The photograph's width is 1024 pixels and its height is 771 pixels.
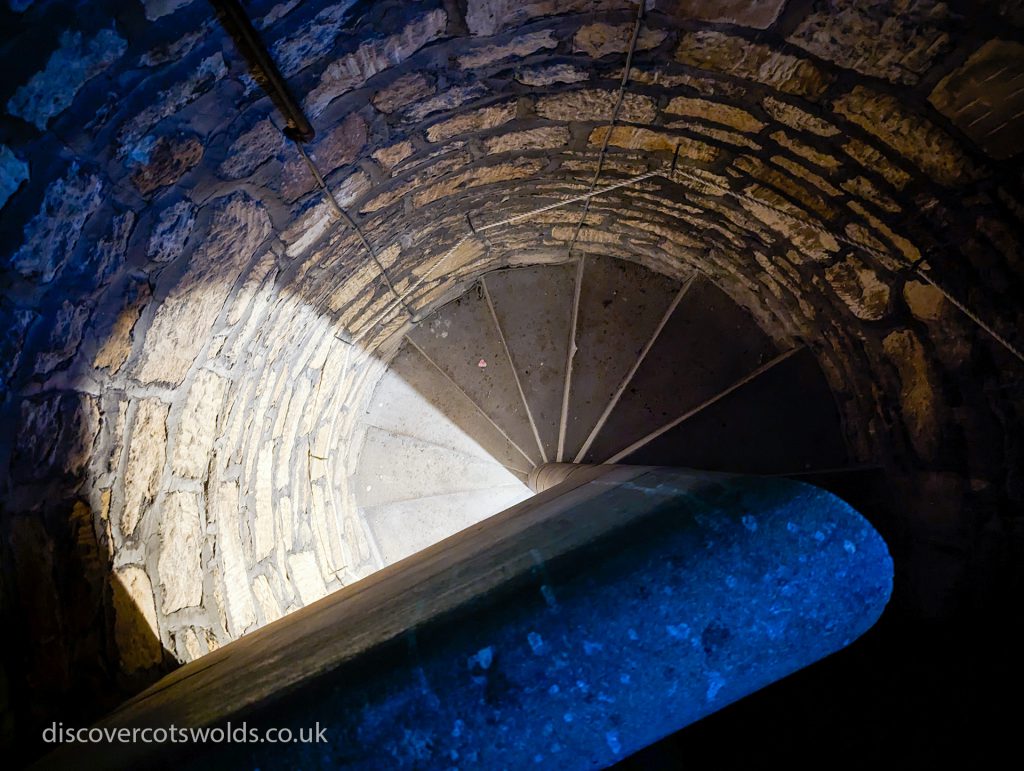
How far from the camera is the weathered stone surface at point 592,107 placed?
198cm

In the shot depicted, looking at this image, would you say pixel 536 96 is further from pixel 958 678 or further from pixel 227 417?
pixel 958 678

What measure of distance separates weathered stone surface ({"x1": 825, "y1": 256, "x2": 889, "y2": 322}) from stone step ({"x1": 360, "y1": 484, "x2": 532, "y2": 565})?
2.89 m

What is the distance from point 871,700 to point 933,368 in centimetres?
163

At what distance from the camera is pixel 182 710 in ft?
3.33

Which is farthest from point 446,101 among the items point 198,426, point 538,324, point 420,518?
point 420,518

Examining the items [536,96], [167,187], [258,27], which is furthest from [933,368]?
[167,187]

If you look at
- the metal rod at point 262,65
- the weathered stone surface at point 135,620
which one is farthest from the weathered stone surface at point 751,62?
the weathered stone surface at point 135,620

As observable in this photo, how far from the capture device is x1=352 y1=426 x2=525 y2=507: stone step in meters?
4.29

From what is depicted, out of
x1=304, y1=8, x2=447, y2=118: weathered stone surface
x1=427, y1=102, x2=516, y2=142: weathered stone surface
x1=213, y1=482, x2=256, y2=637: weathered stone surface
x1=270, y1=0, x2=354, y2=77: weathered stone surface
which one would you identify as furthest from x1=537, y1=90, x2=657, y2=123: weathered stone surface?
x1=213, y1=482, x2=256, y2=637: weathered stone surface

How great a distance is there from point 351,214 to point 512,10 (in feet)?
3.35

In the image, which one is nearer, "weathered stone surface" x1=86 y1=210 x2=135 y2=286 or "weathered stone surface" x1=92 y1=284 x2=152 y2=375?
"weathered stone surface" x1=86 y1=210 x2=135 y2=286

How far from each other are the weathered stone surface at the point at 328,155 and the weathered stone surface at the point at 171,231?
35cm

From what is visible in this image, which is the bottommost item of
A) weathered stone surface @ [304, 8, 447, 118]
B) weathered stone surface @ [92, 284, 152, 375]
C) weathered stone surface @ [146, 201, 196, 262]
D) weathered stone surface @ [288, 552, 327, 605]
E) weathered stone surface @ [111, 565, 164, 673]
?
weathered stone surface @ [111, 565, 164, 673]

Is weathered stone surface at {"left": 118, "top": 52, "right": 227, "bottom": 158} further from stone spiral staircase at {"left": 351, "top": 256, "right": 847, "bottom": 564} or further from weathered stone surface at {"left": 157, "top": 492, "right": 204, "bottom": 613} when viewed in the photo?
stone spiral staircase at {"left": 351, "top": 256, "right": 847, "bottom": 564}
